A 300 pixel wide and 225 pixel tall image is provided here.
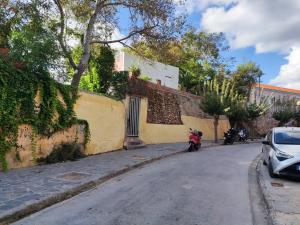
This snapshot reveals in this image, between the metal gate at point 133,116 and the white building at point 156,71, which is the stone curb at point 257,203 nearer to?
the metal gate at point 133,116

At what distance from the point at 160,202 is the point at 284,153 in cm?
506

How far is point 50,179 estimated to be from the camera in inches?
367

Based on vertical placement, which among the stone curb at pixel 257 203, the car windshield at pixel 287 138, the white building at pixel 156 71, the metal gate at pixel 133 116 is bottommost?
the stone curb at pixel 257 203

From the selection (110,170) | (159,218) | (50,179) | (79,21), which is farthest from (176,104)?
(159,218)

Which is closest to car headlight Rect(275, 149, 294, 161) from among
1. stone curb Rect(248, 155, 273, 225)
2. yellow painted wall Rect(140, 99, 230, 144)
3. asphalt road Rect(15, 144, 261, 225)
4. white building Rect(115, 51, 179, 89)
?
stone curb Rect(248, 155, 273, 225)

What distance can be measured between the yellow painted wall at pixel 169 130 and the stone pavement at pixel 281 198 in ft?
31.2

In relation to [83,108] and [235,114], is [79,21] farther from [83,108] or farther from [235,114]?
[235,114]

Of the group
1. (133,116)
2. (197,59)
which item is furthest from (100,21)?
(197,59)

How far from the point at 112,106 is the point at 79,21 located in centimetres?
471

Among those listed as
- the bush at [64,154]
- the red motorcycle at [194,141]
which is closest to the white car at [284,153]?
the bush at [64,154]

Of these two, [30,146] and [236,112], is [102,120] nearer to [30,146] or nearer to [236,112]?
[30,146]

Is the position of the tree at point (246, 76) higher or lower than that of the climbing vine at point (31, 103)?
higher

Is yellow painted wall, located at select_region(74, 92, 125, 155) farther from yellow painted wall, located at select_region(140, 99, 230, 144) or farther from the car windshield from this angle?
the car windshield

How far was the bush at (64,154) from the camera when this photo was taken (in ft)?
39.3
